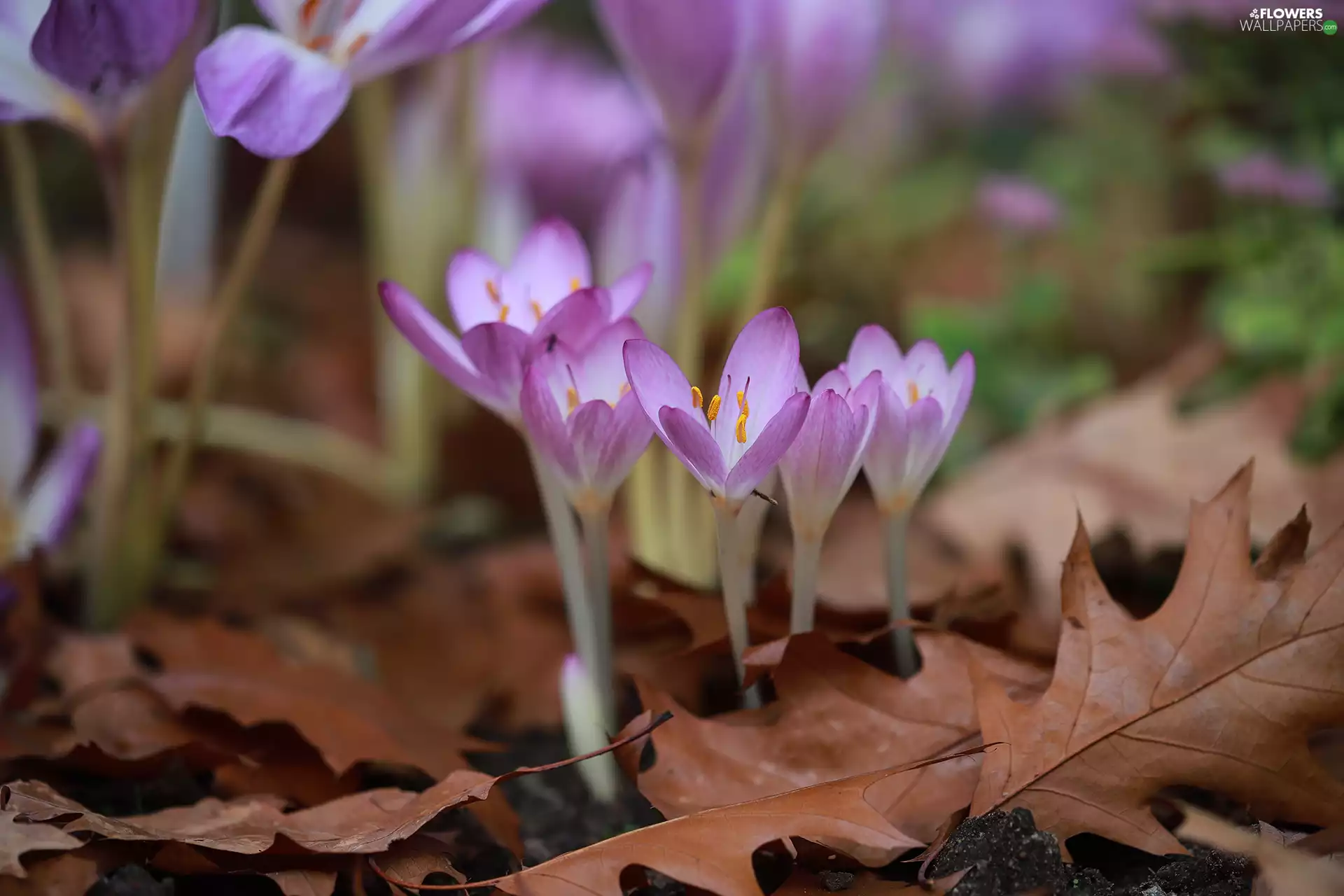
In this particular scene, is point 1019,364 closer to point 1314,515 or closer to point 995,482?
point 995,482

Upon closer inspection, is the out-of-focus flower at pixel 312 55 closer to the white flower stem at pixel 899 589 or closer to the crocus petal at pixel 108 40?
the crocus petal at pixel 108 40

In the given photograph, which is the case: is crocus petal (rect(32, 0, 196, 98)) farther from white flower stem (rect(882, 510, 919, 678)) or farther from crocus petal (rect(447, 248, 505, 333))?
white flower stem (rect(882, 510, 919, 678))

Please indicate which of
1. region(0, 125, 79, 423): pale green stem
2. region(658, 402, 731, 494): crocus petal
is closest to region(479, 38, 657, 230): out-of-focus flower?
region(0, 125, 79, 423): pale green stem

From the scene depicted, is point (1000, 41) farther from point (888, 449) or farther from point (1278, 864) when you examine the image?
point (1278, 864)

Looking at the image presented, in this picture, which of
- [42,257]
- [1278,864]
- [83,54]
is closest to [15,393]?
[42,257]

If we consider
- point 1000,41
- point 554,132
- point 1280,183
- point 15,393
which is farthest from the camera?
point 1000,41

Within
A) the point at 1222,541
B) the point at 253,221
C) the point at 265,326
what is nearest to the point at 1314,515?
the point at 1222,541
